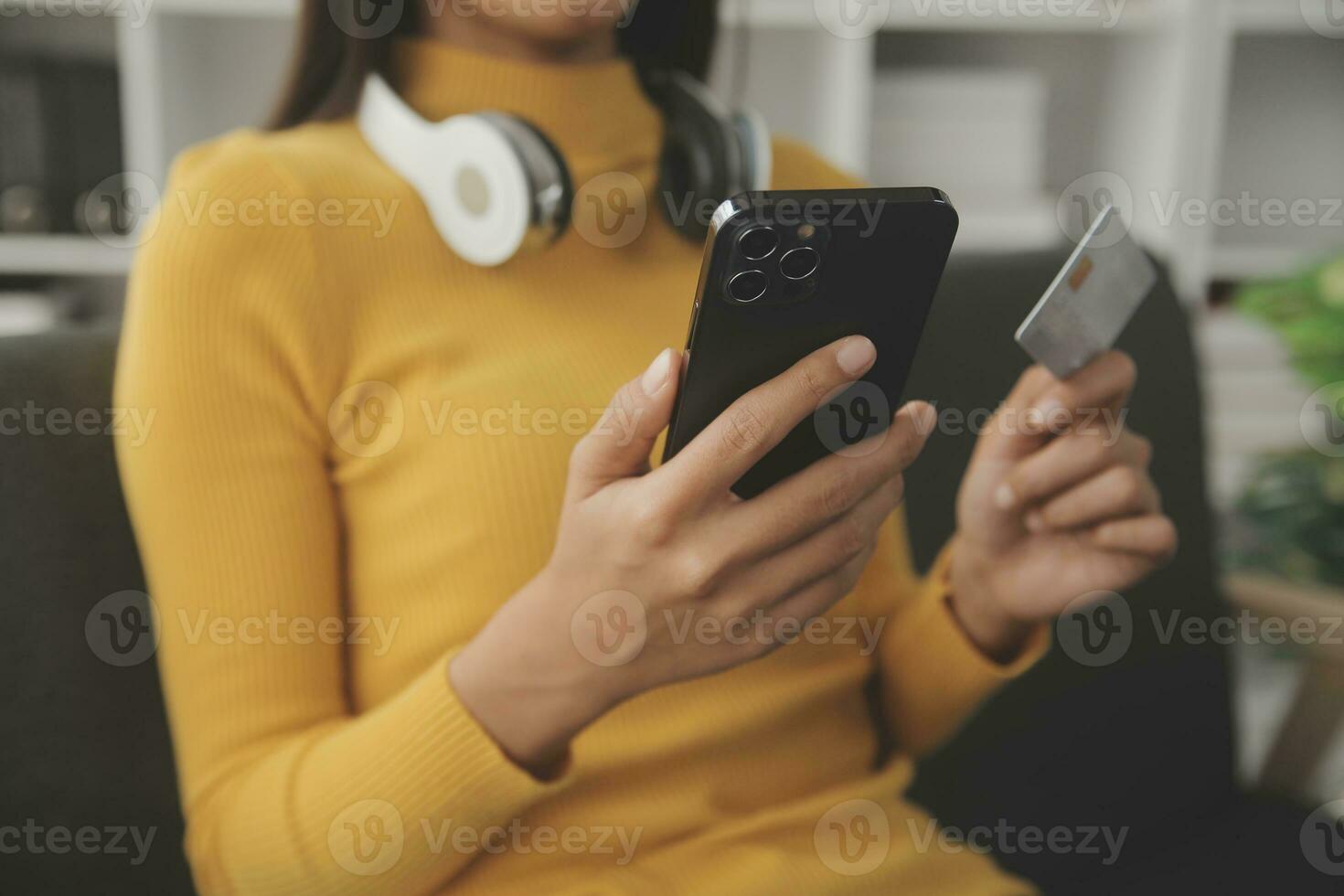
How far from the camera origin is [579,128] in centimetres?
82

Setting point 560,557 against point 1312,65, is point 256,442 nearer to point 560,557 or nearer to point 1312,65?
point 560,557

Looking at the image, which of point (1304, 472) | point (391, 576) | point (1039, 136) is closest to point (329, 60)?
point (391, 576)

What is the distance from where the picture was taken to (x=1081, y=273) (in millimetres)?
585

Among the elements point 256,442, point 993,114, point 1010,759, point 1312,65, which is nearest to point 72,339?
point 256,442

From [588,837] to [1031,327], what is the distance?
368 mm

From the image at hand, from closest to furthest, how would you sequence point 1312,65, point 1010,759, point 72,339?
1. point 72,339
2. point 1010,759
3. point 1312,65
